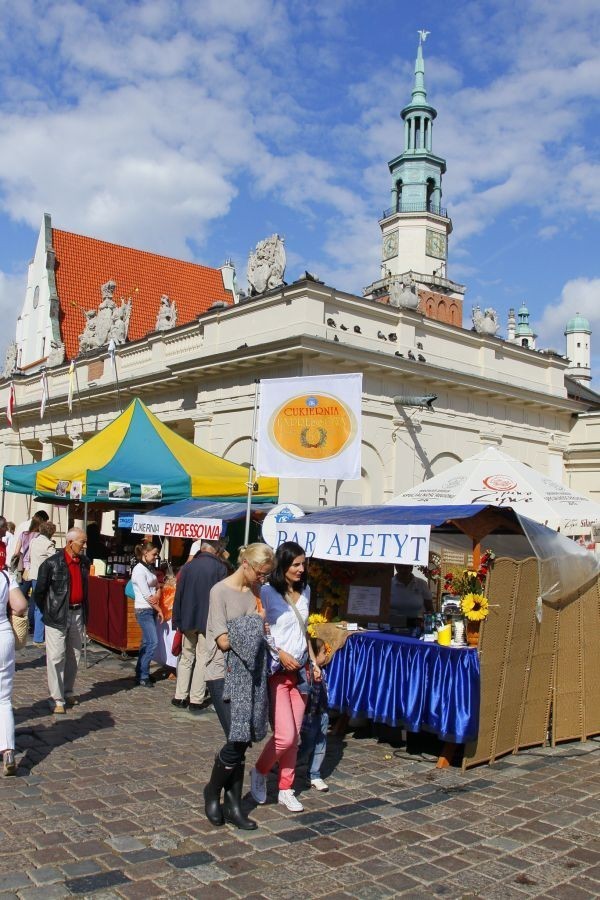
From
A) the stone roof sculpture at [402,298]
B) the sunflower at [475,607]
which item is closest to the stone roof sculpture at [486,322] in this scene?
the stone roof sculpture at [402,298]

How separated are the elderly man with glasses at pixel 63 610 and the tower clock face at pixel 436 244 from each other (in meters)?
48.8

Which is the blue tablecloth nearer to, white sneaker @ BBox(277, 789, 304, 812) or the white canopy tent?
white sneaker @ BBox(277, 789, 304, 812)

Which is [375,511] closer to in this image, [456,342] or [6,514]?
[456,342]

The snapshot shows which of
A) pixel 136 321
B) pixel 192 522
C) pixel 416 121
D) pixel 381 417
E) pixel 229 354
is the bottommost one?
pixel 192 522

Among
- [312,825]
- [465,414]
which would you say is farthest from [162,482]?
[465,414]

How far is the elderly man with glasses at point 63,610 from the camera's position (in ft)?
28.0

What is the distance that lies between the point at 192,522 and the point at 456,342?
13555 millimetres

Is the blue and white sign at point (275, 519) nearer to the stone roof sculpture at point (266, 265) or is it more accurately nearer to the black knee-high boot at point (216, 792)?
the black knee-high boot at point (216, 792)

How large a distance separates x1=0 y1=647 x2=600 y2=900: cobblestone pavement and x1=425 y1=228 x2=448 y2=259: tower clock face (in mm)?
49528

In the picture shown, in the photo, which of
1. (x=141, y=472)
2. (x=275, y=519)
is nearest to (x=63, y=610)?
(x=275, y=519)

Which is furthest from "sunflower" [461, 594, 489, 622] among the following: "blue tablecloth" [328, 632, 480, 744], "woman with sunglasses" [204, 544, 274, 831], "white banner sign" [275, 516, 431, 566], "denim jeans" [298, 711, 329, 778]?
"woman with sunglasses" [204, 544, 274, 831]

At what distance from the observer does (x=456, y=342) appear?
75.3 ft

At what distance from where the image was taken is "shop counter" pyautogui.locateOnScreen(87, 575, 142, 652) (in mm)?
12281

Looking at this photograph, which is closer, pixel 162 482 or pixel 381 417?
pixel 162 482
